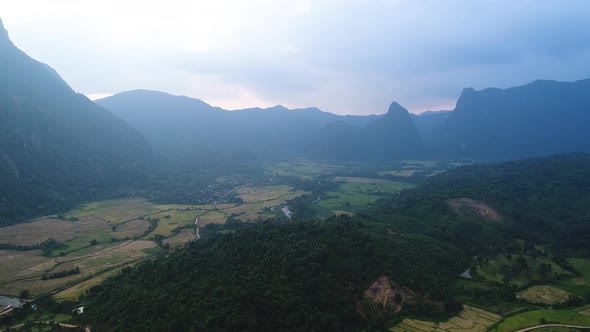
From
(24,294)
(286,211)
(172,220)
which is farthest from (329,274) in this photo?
(172,220)

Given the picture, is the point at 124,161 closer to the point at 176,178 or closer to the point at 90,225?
the point at 176,178

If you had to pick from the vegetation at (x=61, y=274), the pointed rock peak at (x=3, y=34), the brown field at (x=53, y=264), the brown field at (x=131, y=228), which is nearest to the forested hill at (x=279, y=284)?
the brown field at (x=53, y=264)

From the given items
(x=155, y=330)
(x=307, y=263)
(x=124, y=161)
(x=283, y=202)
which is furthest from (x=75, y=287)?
(x=124, y=161)

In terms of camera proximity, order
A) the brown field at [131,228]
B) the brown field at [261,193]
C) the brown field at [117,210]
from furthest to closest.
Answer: the brown field at [261,193] < the brown field at [117,210] < the brown field at [131,228]

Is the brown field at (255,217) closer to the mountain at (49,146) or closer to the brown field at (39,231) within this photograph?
the brown field at (39,231)

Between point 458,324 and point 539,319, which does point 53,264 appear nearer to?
point 458,324

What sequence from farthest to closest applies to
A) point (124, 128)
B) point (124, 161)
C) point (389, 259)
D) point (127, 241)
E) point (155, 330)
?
point (124, 128), point (124, 161), point (127, 241), point (389, 259), point (155, 330)
